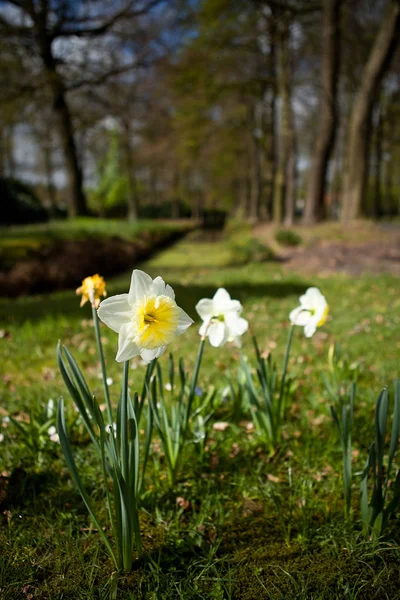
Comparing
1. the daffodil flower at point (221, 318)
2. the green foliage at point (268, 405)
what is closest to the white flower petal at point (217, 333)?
the daffodil flower at point (221, 318)

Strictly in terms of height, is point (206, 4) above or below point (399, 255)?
above

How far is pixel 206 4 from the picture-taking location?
36.5 feet

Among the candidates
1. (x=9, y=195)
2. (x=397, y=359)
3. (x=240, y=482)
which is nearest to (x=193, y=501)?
(x=240, y=482)

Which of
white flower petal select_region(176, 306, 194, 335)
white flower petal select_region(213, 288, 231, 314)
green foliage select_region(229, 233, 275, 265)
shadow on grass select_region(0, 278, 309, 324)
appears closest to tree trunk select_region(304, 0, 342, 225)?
green foliage select_region(229, 233, 275, 265)

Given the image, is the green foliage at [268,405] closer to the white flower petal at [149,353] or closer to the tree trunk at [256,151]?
the white flower petal at [149,353]

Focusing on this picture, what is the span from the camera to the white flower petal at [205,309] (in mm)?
1395

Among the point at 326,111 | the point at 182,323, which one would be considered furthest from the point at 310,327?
the point at 326,111

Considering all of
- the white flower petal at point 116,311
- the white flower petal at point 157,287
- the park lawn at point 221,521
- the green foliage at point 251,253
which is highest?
the white flower petal at point 157,287

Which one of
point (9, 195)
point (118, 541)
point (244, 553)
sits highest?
point (9, 195)

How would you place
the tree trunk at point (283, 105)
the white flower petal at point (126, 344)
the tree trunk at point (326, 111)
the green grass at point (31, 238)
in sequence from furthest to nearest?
the tree trunk at point (283, 105) → the tree trunk at point (326, 111) → the green grass at point (31, 238) → the white flower petal at point (126, 344)

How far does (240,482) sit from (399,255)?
23.1 ft

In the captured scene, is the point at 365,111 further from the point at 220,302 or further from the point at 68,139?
the point at 220,302

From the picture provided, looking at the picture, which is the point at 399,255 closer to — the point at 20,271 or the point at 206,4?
the point at 20,271

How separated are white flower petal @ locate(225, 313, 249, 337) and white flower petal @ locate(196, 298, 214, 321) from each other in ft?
0.20
